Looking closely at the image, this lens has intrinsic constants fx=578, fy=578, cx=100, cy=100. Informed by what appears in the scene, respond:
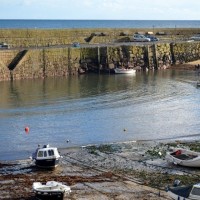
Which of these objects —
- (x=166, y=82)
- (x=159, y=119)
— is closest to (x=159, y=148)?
(x=159, y=119)

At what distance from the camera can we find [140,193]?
2281 centimetres

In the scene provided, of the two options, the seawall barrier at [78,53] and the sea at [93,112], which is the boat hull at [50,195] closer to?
the sea at [93,112]

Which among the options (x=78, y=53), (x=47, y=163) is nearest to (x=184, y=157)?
(x=47, y=163)

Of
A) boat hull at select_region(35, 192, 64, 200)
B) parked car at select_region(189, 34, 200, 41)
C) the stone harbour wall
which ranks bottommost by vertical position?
boat hull at select_region(35, 192, 64, 200)

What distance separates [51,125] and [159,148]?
8.42m

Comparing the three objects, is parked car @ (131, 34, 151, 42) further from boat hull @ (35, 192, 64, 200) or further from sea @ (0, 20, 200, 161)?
boat hull @ (35, 192, 64, 200)

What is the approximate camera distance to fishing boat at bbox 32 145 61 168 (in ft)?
85.7

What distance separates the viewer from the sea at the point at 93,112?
1304 inches

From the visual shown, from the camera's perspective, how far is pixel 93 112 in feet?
Answer: 131

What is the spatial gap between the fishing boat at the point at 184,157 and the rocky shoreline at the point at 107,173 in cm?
25

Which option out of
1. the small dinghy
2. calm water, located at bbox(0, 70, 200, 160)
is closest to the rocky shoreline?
the small dinghy

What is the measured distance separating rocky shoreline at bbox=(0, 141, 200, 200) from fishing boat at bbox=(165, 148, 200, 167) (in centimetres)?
25

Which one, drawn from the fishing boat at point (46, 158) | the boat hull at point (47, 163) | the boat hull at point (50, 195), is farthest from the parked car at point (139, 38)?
the boat hull at point (50, 195)

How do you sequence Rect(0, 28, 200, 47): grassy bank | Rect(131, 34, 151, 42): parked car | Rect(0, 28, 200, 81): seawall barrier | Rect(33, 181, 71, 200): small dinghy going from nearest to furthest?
Rect(33, 181, 71, 200): small dinghy → Rect(0, 28, 200, 81): seawall barrier → Rect(0, 28, 200, 47): grassy bank → Rect(131, 34, 151, 42): parked car
